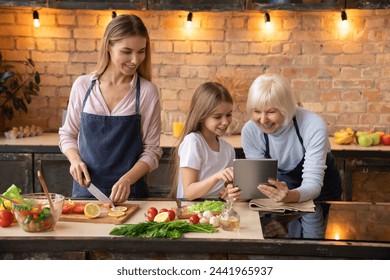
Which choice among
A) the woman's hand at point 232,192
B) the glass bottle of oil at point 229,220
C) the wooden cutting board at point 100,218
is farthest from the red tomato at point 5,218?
the woman's hand at point 232,192

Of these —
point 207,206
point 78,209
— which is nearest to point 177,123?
point 207,206

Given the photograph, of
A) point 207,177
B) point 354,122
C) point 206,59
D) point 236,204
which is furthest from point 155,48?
point 236,204

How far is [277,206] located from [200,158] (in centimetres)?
53

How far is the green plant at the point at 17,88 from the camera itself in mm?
5191

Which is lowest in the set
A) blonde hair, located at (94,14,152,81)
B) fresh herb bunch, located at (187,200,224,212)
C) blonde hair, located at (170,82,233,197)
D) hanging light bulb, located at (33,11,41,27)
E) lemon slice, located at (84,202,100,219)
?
fresh herb bunch, located at (187,200,224,212)

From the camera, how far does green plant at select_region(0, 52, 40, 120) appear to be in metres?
5.19

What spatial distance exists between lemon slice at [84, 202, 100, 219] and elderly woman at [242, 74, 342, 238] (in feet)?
2.42

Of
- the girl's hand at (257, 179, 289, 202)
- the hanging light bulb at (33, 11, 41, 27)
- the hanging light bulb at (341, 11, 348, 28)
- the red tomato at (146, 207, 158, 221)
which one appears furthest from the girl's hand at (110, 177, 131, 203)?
the hanging light bulb at (341, 11, 348, 28)

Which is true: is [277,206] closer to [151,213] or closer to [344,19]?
[151,213]

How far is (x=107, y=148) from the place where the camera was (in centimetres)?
319

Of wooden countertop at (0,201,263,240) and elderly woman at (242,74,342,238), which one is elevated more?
elderly woman at (242,74,342,238)

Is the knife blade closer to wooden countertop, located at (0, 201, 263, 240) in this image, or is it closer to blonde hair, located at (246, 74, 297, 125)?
wooden countertop, located at (0, 201, 263, 240)
